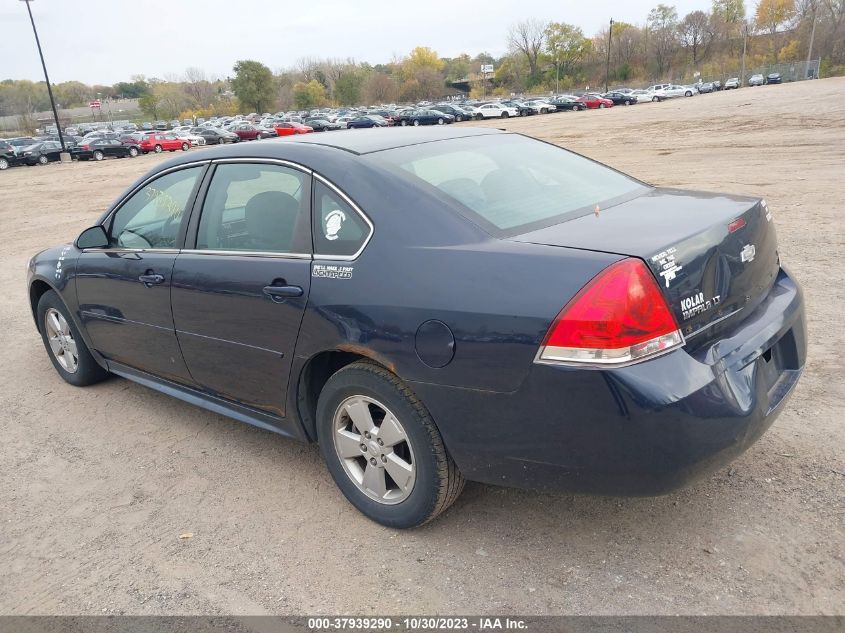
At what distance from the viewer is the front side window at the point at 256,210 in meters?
3.12

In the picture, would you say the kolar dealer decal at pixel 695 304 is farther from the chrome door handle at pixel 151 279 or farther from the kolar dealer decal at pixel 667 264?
the chrome door handle at pixel 151 279

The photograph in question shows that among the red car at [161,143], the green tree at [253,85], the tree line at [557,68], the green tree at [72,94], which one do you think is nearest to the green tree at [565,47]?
the tree line at [557,68]

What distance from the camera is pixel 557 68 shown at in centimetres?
11756

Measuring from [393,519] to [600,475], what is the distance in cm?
100

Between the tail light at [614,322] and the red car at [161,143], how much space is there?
146 feet

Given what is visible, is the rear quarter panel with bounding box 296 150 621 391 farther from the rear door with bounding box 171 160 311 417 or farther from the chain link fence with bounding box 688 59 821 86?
the chain link fence with bounding box 688 59 821 86

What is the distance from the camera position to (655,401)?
7.18 ft

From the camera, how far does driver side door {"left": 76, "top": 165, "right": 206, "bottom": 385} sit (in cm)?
371

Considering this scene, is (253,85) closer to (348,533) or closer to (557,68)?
(557,68)

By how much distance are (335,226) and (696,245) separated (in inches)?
57.7

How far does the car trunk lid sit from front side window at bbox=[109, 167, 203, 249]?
2.04 metres

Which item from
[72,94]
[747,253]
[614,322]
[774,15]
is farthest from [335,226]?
[72,94]

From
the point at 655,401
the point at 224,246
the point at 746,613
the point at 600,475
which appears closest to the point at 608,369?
the point at 655,401

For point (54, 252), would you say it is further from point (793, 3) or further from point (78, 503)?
point (793, 3)
